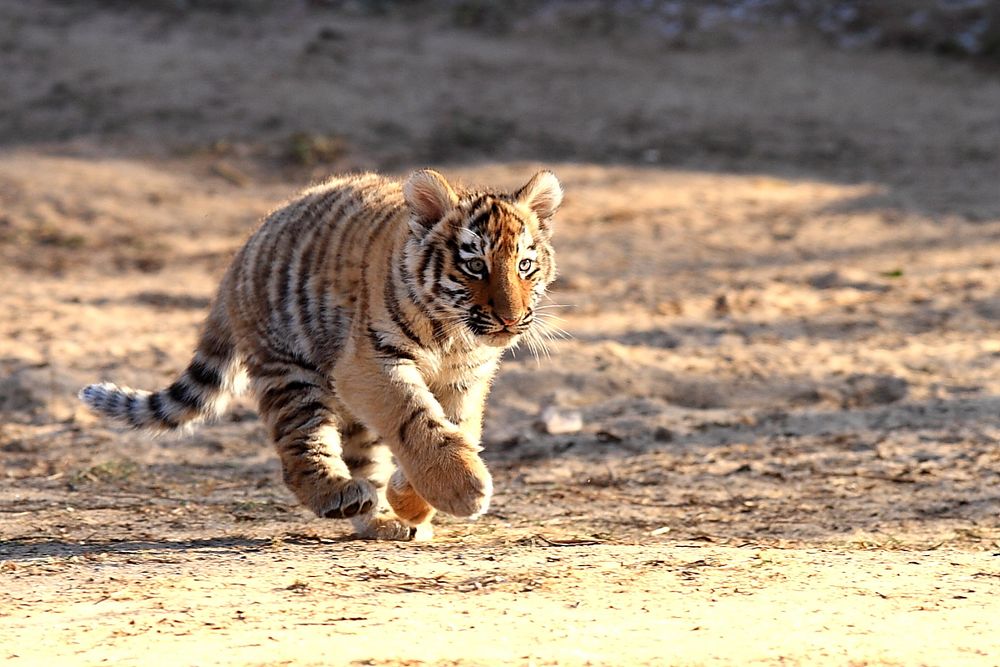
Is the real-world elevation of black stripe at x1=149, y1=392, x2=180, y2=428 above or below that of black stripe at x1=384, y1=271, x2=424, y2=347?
below

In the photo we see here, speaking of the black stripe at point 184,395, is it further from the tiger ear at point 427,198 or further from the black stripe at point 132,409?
the tiger ear at point 427,198

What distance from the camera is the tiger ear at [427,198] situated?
4457 millimetres

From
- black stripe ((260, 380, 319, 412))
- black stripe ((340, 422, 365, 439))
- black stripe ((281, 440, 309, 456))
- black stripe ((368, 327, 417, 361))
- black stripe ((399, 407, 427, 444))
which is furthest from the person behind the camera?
black stripe ((340, 422, 365, 439))

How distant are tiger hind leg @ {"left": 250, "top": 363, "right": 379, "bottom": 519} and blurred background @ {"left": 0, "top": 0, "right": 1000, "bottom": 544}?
1.18ft

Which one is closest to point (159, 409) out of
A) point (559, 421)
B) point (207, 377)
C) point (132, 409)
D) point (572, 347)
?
point (132, 409)

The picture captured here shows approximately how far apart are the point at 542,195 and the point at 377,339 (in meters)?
0.73

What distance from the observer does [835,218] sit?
9.40 m

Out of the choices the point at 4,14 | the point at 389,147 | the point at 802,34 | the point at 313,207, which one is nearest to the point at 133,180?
the point at 389,147

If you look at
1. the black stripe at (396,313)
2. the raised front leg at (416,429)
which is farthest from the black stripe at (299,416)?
the black stripe at (396,313)

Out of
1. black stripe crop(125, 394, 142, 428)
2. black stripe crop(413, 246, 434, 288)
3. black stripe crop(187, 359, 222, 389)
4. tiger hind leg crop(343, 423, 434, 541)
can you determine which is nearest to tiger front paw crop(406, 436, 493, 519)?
tiger hind leg crop(343, 423, 434, 541)

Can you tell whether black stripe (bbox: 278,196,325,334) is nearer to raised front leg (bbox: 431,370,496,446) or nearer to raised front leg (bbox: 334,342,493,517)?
raised front leg (bbox: 334,342,493,517)

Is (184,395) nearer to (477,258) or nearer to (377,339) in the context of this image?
(377,339)

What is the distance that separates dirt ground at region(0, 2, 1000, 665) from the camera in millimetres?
3717

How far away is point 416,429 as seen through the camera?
169 inches
